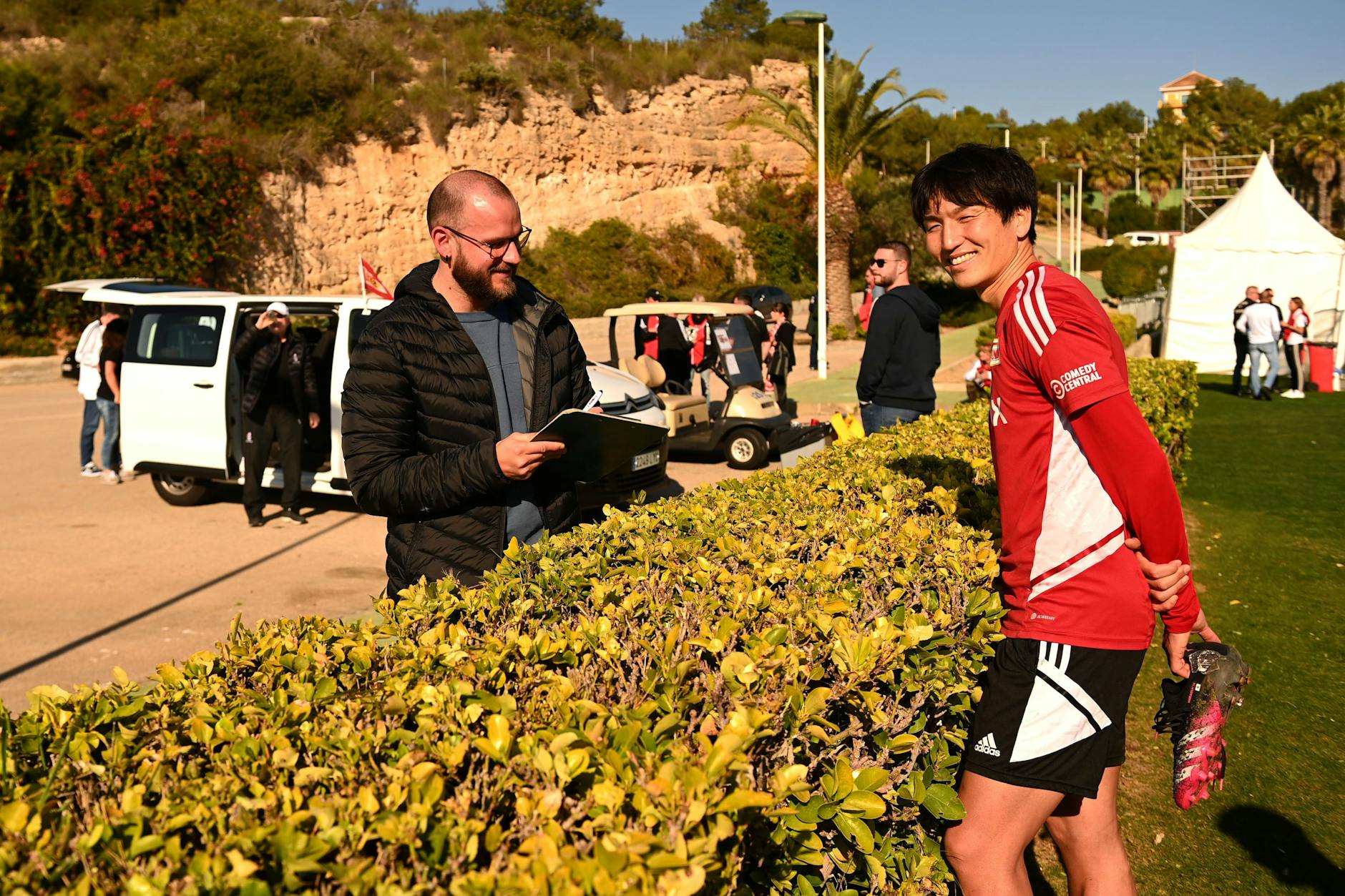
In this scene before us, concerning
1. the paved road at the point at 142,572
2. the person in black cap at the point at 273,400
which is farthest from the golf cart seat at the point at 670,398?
the person in black cap at the point at 273,400

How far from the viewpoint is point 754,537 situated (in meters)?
3.27

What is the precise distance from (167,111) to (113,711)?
32.3 meters

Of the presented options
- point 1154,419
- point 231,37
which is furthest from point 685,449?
point 231,37

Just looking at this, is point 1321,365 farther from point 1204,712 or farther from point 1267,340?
point 1204,712

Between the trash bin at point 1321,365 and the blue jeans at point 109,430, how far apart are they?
19487mm

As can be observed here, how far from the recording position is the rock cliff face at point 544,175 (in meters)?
33.2

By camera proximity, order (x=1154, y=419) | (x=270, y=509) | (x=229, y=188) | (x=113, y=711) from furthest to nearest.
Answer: (x=229, y=188) → (x=270, y=509) → (x=1154, y=419) → (x=113, y=711)

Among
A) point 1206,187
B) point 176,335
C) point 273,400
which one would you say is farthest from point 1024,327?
point 1206,187

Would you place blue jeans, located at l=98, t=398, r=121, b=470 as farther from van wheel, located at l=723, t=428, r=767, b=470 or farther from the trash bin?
the trash bin

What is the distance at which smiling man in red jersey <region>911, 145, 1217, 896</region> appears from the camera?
243cm

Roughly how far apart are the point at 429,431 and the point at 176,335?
8210 millimetres

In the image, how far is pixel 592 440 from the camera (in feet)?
10.7

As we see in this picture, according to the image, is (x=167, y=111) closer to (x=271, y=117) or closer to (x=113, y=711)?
(x=271, y=117)

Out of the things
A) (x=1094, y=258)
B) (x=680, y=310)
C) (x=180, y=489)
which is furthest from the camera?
(x=1094, y=258)
